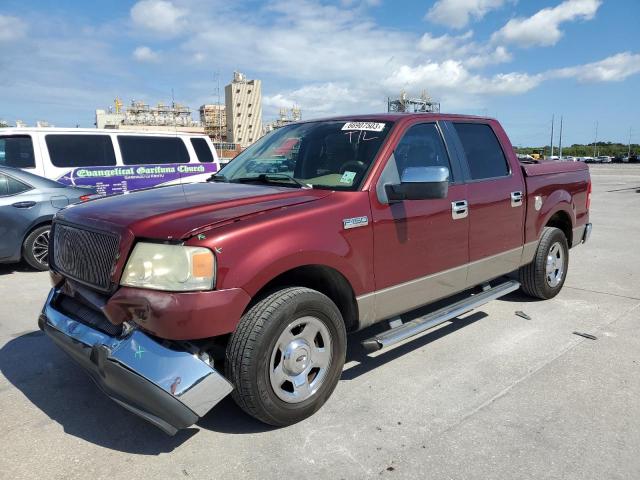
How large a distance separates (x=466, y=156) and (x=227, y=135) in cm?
11345

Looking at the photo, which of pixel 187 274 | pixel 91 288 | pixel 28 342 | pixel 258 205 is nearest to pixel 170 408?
pixel 187 274

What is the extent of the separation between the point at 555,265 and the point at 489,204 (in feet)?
5.51

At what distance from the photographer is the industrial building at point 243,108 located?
11244 centimetres

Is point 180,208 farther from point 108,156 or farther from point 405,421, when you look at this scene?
point 108,156

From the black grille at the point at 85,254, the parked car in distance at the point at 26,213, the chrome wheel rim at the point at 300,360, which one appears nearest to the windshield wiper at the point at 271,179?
the chrome wheel rim at the point at 300,360

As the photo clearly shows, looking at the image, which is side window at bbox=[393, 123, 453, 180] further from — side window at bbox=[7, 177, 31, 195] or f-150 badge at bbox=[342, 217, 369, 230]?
side window at bbox=[7, 177, 31, 195]

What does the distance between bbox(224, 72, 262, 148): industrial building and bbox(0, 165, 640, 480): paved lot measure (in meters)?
111

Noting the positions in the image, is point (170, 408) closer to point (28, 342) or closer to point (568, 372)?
point (28, 342)

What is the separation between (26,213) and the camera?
6672 mm

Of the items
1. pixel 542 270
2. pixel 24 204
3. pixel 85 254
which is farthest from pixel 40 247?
pixel 542 270

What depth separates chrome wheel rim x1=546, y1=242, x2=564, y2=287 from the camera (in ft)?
17.4

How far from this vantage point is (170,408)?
2.45 m

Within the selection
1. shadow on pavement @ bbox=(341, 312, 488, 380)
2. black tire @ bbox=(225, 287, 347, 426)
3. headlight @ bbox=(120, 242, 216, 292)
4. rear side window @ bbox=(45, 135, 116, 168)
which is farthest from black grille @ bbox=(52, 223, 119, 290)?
rear side window @ bbox=(45, 135, 116, 168)

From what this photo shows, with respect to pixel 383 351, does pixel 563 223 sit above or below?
above
